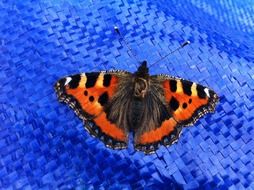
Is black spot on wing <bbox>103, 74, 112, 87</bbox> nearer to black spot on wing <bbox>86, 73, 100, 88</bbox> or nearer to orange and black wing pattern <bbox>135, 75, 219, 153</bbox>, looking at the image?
black spot on wing <bbox>86, 73, 100, 88</bbox>

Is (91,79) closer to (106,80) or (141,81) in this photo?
(106,80)

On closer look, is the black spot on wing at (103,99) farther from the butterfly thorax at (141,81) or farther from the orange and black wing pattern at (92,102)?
the butterfly thorax at (141,81)

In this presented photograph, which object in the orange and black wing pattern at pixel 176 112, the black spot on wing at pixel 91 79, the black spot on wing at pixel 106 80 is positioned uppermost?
the black spot on wing at pixel 91 79

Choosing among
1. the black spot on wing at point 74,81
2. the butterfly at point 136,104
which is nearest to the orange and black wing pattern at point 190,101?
the butterfly at point 136,104

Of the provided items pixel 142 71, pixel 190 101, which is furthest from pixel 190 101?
pixel 142 71

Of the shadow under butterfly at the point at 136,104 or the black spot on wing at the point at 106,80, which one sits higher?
the black spot on wing at the point at 106,80

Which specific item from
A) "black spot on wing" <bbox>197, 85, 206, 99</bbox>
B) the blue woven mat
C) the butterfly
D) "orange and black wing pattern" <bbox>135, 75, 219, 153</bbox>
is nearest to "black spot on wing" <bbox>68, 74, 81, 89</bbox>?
the butterfly
